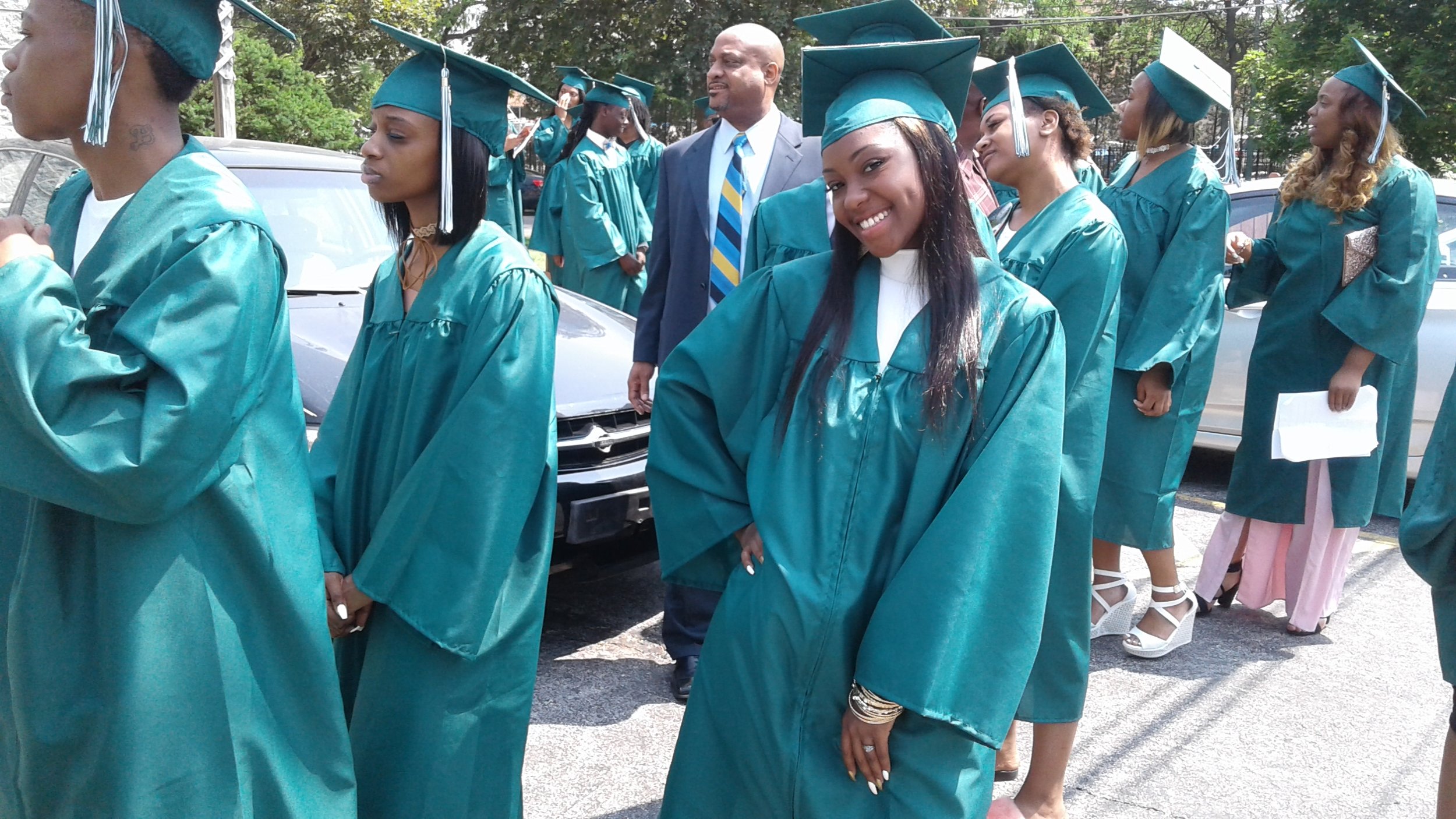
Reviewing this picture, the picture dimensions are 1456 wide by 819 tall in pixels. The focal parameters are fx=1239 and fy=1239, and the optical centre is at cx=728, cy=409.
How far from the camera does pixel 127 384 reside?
5.91 feet

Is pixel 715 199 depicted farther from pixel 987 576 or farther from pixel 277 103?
pixel 277 103

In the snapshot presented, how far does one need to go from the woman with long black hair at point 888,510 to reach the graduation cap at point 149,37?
3.47 feet

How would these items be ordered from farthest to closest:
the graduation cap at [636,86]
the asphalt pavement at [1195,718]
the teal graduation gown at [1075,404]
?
the graduation cap at [636,86] < the asphalt pavement at [1195,718] < the teal graduation gown at [1075,404]

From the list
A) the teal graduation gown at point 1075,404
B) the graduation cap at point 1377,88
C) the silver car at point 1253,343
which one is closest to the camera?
the teal graduation gown at point 1075,404

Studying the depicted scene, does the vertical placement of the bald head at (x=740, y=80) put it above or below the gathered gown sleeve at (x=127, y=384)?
above

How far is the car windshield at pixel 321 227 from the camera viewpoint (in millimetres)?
4863

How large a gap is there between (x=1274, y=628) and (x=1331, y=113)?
6.61 feet

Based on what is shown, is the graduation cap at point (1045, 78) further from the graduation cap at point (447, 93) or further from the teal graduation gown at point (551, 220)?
the teal graduation gown at point (551, 220)

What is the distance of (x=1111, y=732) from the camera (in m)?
3.97

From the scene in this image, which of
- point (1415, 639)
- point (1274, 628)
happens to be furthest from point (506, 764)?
point (1415, 639)

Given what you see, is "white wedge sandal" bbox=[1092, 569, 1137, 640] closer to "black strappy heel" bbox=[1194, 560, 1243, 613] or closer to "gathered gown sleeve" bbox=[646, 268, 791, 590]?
"black strappy heel" bbox=[1194, 560, 1243, 613]

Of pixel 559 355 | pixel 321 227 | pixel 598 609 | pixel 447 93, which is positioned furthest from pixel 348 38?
pixel 447 93

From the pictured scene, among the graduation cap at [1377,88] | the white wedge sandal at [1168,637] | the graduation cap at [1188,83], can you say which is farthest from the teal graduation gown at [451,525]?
the graduation cap at [1377,88]

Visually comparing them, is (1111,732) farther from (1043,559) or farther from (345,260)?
(345,260)
